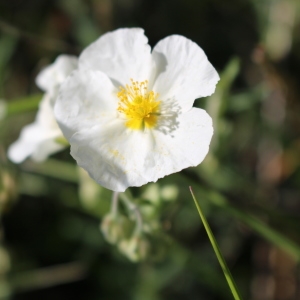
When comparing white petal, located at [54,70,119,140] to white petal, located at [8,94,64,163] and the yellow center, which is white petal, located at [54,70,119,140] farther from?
white petal, located at [8,94,64,163]

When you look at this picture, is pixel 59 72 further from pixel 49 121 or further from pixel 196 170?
pixel 196 170

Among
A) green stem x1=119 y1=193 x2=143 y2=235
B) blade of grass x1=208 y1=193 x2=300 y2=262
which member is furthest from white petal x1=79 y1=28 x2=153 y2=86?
blade of grass x1=208 y1=193 x2=300 y2=262

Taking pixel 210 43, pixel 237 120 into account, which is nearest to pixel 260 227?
pixel 237 120

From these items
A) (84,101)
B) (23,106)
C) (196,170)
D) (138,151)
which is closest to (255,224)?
(138,151)

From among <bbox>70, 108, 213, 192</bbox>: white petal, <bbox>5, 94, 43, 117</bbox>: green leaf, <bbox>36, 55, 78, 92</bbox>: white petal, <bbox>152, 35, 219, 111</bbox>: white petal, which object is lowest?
<bbox>5, 94, 43, 117</bbox>: green leaf

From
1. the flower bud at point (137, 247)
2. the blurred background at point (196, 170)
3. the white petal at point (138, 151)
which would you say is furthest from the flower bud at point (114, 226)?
the blurred background at point (196, 170)

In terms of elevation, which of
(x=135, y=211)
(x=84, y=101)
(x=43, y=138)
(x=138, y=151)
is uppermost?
(x=84, y=101)
